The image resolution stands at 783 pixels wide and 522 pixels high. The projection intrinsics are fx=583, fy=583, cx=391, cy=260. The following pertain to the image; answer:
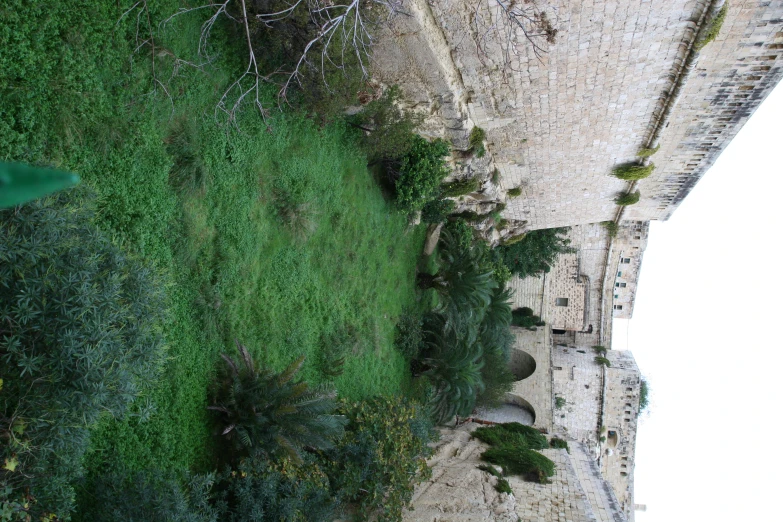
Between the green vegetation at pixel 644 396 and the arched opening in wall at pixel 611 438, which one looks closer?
the arched opening in wall at pixel 611 438

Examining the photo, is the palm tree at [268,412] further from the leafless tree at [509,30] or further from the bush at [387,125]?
the leafless tree at [509,30]

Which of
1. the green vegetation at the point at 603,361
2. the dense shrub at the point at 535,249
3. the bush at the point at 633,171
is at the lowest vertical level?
the green vegetation at the point at 603,361

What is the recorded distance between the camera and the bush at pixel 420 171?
9422mm

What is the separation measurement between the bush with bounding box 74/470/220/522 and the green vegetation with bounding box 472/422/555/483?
747 centimetres

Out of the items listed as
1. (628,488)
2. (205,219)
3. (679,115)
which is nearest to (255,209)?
(205,219)

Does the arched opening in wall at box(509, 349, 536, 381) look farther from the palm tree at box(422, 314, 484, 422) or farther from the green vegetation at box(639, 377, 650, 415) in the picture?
the palm tree at box(422, 314, 484, 422)

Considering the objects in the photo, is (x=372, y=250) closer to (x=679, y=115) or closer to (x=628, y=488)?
(x=679, y=115)

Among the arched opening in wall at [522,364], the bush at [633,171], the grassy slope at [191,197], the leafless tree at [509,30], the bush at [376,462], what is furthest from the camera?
the arched opening in wall at [522,364]

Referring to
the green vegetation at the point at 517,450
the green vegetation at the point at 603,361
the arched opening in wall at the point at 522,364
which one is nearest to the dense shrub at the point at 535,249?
the arched opening in wall at the point at 522,364

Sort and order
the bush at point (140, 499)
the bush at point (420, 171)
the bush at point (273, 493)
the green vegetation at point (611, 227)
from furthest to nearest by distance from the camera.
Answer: the green vegetation at point (611, 227)
the bush at point (420, 171)
the bush at point (273, 493)
the bush at point (140, 499)

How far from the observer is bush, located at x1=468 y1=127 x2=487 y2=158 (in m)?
9.52

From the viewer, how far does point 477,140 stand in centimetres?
964

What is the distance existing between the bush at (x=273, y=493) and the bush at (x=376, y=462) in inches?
27.6

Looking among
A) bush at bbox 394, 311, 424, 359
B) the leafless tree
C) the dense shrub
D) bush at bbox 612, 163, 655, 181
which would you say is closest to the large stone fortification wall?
the leafless tree
